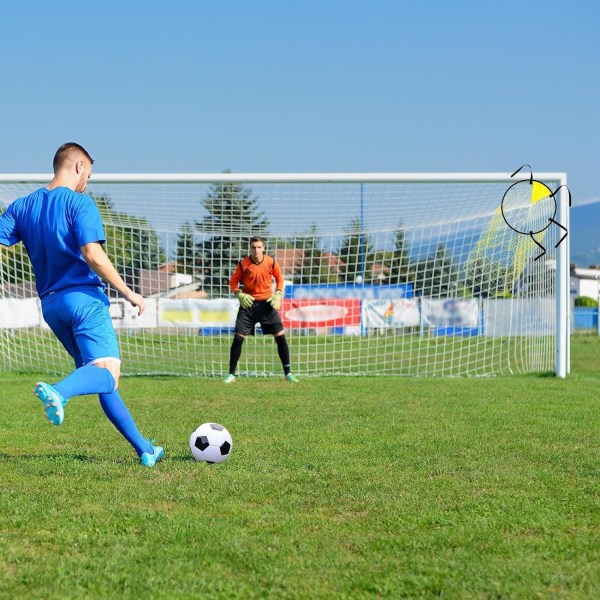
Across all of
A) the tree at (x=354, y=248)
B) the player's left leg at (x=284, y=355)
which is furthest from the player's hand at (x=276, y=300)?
the tree at (x=354, y=248)

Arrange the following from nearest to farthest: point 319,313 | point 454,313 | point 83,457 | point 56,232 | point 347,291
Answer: point 56,232 → point 83,457 → point 454,313 → point 319,313 → point 347,291

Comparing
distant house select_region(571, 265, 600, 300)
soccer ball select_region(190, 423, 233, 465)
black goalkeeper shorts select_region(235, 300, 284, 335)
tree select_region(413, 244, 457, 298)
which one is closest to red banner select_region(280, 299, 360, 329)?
tree select_region(413, 244, 457, 298)

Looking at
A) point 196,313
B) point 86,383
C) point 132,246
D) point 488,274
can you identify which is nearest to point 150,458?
point 86,383

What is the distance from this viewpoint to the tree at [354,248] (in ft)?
47.0

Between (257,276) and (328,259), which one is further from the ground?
(328,259)

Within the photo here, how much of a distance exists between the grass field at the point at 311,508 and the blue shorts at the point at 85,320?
0.78 meters

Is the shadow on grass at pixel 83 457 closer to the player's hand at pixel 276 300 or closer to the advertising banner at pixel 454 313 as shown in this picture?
the player's hand at pixel 276 300

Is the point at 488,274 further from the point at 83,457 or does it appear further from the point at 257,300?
the point at 83,457

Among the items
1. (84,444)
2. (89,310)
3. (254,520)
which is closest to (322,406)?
(84,444)

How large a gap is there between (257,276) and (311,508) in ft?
25.1

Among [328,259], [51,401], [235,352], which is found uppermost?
[328,259]

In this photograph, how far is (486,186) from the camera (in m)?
12.4

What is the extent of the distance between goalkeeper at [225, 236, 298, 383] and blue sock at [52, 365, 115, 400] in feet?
21.8

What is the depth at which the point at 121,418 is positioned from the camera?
520cm
